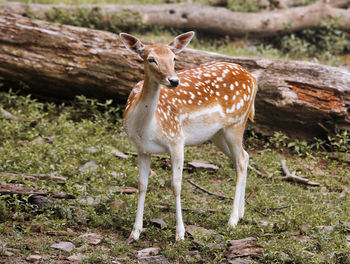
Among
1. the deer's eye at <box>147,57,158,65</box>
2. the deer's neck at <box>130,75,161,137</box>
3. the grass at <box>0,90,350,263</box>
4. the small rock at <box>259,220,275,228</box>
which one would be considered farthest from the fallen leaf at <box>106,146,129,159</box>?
the deer's eye at <box>147,57,158,65</box>

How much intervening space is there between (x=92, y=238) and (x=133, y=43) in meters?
2.36

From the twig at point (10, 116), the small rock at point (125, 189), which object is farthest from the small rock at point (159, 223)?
the twig at point (10, 116)

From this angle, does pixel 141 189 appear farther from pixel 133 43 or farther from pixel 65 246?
pixel 133 43

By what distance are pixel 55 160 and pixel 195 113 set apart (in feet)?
9.37

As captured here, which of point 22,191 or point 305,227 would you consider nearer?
point 305,227

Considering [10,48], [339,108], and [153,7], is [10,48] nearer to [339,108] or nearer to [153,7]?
[153,7]

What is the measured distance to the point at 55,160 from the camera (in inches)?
321

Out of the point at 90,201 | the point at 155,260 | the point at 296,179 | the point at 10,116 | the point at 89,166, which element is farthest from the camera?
the point at 10,116

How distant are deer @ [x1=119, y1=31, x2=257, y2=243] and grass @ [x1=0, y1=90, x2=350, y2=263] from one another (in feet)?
1.36

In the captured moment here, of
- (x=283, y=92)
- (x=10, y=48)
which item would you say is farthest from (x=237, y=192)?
(x=10, y=48)

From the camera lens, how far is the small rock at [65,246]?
549cm

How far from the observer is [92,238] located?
584 cm

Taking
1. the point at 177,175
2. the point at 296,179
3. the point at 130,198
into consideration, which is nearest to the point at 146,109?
the point at 177,175

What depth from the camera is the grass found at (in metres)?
5.62
